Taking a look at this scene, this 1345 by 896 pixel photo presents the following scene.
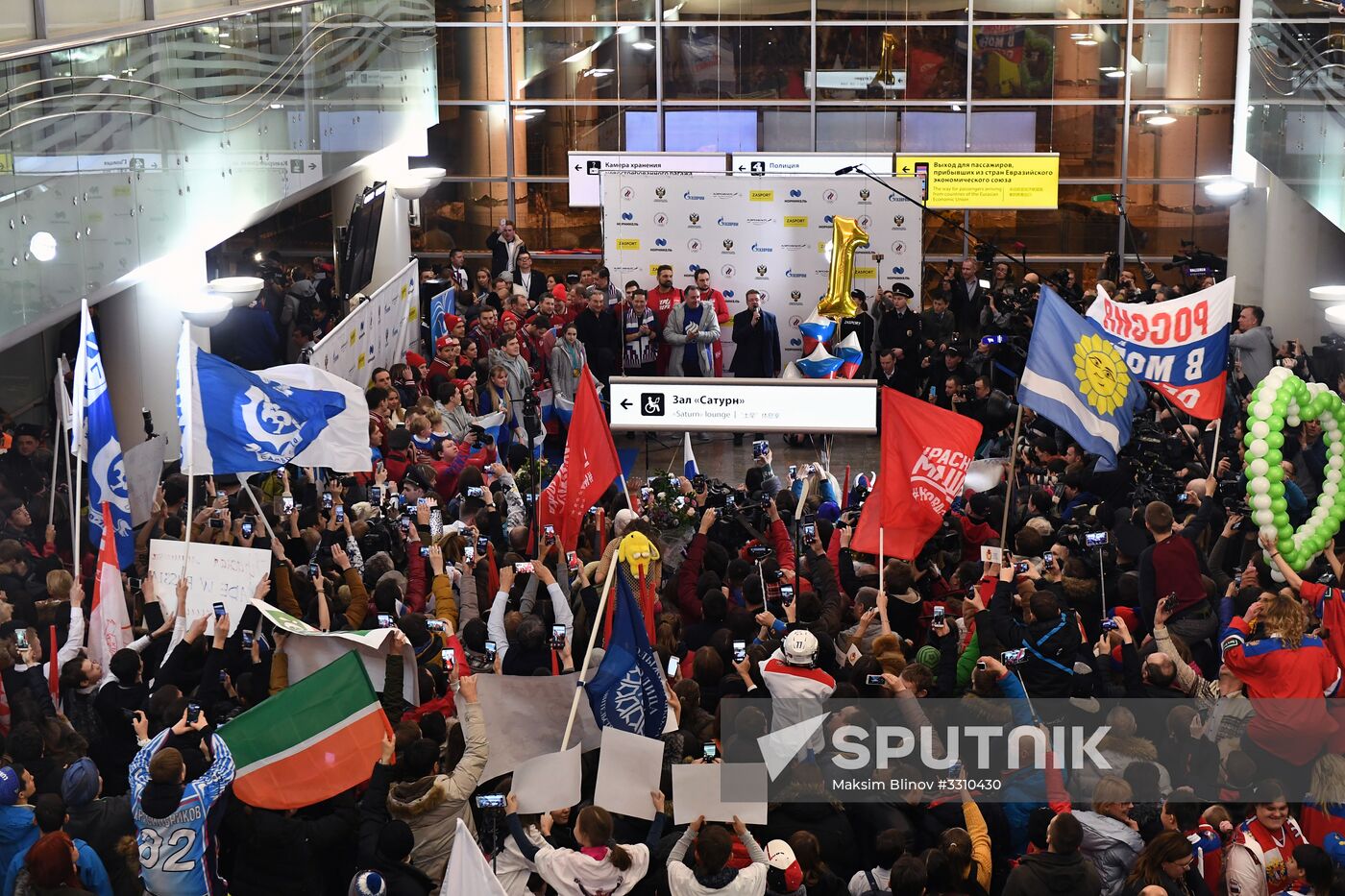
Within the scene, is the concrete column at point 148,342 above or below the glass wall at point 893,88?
below

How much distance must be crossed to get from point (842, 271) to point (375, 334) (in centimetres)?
471

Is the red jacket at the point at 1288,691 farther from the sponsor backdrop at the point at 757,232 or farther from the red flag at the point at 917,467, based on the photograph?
the sponsor backdrop at the point at 757,232

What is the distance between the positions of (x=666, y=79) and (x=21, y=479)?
13399mm

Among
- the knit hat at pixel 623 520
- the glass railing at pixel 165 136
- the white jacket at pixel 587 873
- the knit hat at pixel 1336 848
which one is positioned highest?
the glass railing at pixel 165 136

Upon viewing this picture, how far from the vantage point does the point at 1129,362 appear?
1146 cm

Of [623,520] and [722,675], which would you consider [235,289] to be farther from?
[722,675]

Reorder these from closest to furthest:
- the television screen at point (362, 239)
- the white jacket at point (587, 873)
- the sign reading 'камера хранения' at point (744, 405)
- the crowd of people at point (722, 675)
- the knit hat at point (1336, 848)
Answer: the white jacket at point (587, 873), the crowd of people at point (722, 675), the knit hat at point (1336, 848), the sign reading 'камера хранения' at point (744, 405), the television screen at point (362, 239)

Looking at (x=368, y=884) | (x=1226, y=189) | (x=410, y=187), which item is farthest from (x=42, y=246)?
(x=1226, y=189)

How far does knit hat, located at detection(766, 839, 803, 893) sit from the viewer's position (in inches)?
261

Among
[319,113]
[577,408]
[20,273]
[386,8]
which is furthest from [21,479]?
[386,8]

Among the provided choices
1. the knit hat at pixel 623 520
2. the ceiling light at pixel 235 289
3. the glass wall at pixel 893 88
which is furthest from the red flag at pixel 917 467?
the glass wall at pixel 893 88

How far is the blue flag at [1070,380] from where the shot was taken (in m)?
10.7

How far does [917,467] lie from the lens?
10.2 metres

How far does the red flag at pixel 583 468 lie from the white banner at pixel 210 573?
6.71 ft
